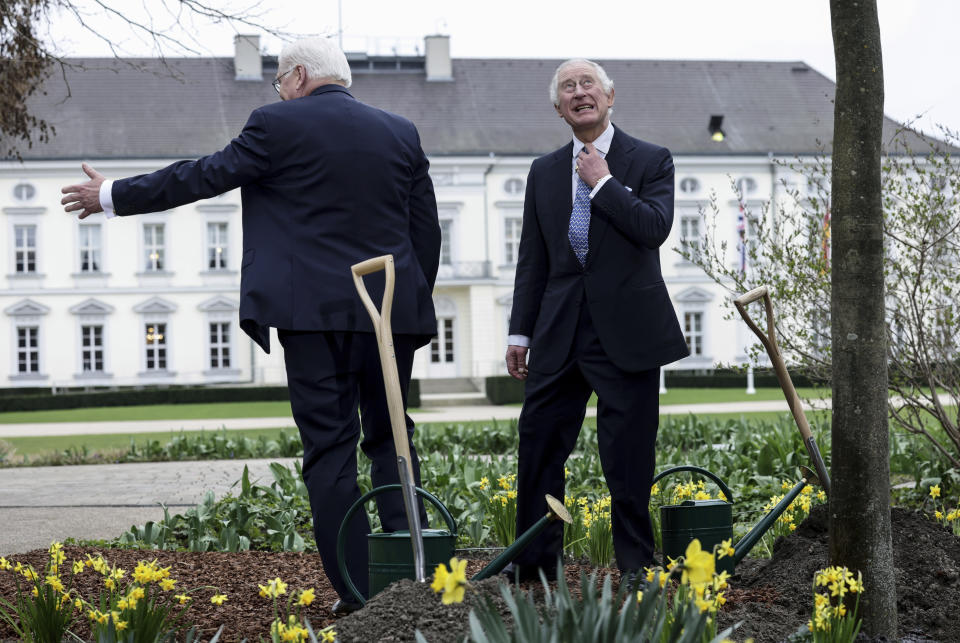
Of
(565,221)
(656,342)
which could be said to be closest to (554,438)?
(656,342)

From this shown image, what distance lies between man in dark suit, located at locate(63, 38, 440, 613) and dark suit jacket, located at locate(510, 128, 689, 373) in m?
0.34

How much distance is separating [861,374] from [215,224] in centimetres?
3147

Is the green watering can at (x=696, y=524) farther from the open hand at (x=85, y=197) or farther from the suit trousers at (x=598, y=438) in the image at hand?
the open hand at (x=85, y=197)

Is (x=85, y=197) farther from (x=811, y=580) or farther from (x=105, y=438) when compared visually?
Result: (x=105, y=438)

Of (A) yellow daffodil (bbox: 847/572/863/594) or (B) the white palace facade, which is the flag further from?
(B) the white palace facade

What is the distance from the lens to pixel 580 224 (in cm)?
286

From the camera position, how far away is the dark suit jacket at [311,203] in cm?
262

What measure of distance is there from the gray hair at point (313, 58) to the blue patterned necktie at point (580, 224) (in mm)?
737

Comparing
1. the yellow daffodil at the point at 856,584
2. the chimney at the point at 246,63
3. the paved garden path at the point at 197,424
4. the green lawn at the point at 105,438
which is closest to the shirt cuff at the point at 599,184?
the yellow daffodil at the point at 856,584

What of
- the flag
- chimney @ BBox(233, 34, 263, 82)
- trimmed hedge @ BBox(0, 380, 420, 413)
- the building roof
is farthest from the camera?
chimney @ BBox(233, 34, 263, 82)

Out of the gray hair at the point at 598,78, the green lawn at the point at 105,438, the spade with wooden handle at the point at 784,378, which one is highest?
the gray hair at the point at 598,78

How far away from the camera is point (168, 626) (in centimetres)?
224

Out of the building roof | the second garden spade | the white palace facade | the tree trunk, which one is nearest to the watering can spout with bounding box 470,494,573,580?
the second garden spade

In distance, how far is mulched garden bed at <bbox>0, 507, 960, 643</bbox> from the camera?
2006mm
